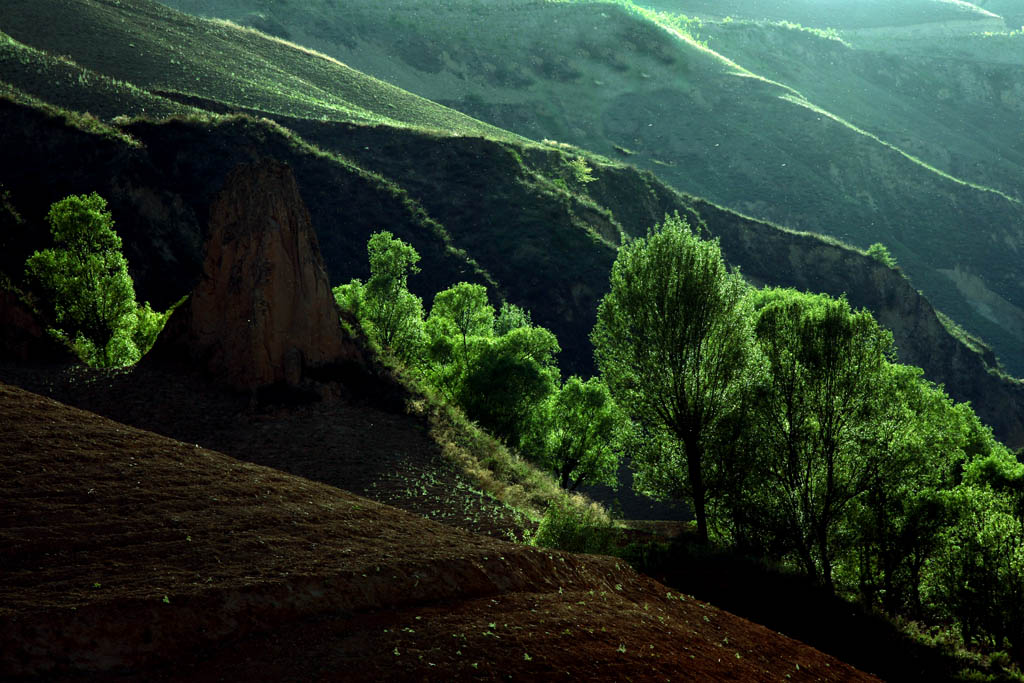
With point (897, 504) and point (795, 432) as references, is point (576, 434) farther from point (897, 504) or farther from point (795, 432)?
point (897, 504)

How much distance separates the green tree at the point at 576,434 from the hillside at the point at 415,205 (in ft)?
102

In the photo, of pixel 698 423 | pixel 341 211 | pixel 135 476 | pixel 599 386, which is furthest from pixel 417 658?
pixel 341 211

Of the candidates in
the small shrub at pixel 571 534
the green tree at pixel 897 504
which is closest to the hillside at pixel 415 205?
the small shrub at pixel 571 534

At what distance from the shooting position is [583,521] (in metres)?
23.6

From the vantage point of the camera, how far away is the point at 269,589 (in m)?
13.6

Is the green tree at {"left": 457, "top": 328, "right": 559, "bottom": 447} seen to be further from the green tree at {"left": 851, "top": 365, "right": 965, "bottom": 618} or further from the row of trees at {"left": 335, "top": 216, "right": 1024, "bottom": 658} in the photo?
the green tree at {"left": 851, "top": 365, "right": 965, "bottom": 618}

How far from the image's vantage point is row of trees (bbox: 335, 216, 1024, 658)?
2780 centimetres

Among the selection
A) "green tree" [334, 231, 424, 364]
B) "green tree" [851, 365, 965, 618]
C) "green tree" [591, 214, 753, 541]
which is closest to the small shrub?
"green tree" [591, 214, 753, 541]

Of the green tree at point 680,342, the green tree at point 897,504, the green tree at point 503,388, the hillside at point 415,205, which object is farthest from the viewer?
the hillside at point 415,205

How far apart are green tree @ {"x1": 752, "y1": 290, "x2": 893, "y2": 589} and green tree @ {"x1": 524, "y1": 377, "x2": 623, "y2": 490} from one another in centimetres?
1227

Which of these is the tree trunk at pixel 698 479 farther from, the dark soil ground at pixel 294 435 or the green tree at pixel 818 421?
the dark soil ground at pixel 294 435

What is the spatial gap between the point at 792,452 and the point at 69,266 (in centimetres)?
3235

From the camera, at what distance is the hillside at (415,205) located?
62.2 metres

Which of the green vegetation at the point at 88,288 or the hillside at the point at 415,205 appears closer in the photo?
the green vegetation at the point at 88,288
